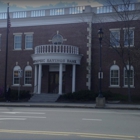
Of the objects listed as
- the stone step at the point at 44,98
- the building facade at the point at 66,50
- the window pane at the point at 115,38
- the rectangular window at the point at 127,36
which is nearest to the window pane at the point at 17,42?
the building facade at the point at 66,50

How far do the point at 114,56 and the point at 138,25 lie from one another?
4118 millimetres

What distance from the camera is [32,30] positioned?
32750mm

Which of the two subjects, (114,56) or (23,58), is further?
(23,58)

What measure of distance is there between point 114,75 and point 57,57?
656 centimetres

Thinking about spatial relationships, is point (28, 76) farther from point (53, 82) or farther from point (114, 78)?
point (114, 78)

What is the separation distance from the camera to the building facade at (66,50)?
29.3 meters

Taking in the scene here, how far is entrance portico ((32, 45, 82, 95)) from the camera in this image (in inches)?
1136

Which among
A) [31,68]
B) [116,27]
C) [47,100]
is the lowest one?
Result: [47,100]

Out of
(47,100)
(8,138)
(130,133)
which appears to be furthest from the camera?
(47,100)

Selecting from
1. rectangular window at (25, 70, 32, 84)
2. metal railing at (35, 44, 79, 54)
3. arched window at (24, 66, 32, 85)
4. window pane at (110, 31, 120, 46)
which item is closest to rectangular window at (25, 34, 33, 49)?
arched window at (24, 66, 32, 85)

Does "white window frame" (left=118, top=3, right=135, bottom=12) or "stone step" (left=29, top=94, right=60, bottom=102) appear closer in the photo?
"white window frame" (left=118, top=3, right=135, bottom=12)

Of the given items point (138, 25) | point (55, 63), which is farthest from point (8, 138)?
point (138, 25)

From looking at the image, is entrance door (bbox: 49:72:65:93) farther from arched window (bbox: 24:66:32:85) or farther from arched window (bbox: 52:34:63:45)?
arched window (bbox: 52:34:63:45)

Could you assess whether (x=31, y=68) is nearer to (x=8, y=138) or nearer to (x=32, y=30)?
(x=32, y=30)
